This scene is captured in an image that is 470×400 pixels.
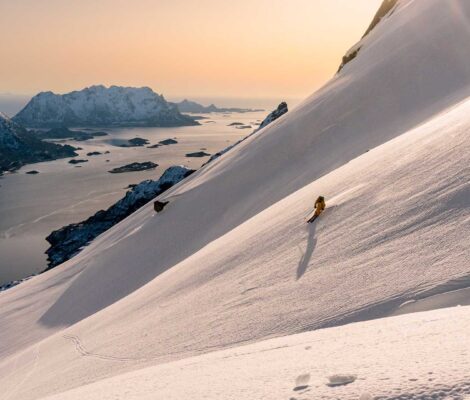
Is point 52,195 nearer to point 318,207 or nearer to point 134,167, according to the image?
point 134,167

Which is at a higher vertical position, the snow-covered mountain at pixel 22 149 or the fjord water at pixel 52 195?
the snow-covered mountain at pixel 22 149

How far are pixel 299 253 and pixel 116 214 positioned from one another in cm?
4721

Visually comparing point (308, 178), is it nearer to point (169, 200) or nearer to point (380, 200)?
point (380, 200)

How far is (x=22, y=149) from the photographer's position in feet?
548

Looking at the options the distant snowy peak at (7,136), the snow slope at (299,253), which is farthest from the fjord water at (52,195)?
the snow slope at (299,253)

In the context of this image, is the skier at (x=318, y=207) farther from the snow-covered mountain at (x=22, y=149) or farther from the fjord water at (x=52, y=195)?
the snow-covered mountain at (x=22, y=149)

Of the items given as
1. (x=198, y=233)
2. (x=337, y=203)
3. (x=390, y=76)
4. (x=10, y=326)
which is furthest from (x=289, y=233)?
(x=390, y=76)

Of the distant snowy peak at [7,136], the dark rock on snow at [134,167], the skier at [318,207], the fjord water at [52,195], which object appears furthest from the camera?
the distant snowy peak at [7,136]

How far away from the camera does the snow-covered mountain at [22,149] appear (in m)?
157

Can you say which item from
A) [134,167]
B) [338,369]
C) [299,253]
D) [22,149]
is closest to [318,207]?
[299,253]

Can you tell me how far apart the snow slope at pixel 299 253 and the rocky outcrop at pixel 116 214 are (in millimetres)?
23478

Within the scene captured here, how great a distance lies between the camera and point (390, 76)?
26.6 m

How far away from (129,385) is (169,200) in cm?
2584

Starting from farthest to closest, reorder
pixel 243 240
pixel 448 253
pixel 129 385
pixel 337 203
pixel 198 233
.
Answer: pixel 198 233 < pixel 243 240 < pixel 337 203 < pixel 448 253 < pixel 129 385
